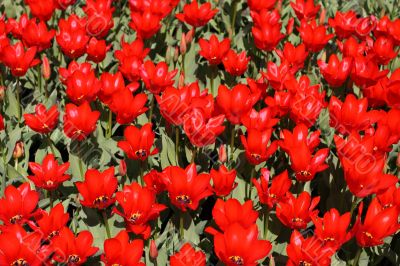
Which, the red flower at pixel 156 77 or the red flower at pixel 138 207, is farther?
the red flower at pixel 156 77

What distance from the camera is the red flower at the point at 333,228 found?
2650 millimetres

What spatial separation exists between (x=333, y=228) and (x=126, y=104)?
1354 mm

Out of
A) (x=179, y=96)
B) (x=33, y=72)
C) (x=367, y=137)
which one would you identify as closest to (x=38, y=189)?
(x=179, y=96)

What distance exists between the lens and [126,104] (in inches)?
129

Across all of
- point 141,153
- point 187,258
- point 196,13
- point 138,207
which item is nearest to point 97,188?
point 138,207

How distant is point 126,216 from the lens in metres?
2.74

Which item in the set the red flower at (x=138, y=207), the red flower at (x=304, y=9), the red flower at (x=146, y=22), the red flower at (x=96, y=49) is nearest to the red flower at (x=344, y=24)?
the red flower at (x=304, y=9)

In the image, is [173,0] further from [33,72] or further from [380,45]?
[380,45]

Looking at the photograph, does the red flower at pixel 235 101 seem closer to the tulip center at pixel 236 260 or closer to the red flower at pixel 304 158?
the red flower at pixel 304 158

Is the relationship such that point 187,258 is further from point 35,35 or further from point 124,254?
point 35,35

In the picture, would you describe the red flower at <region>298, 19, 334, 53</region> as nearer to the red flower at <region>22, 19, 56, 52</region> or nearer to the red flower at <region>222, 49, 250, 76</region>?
the red flower at <region>222, 49, 250, 76</region>

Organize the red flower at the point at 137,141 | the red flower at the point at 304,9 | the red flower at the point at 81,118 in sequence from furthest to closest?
the red flower at the point at 304,9
the red flower at the point at 81,118
the red flower at the point at 137,141

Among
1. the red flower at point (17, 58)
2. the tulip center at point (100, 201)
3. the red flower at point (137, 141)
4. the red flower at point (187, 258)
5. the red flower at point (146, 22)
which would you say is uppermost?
the red flower at point (17, 58)

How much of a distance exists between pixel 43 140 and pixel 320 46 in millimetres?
2112
